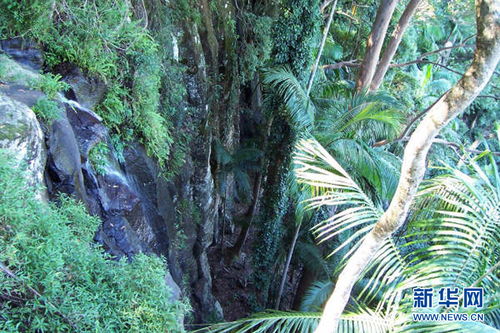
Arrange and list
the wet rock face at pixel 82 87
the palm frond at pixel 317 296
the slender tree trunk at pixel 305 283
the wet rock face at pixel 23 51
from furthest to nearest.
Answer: the slender tree trunk at pixel 305 283 → the palm frond at pixel 317 296 → the wet rock face at pixel 82 87 → the wet rock face at pixel 23 51

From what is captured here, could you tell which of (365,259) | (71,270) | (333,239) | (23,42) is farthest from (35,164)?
(333,239)

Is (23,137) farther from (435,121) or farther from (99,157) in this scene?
(435,121)

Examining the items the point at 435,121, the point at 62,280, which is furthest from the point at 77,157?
the point at 435,121

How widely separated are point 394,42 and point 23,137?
6.67 m

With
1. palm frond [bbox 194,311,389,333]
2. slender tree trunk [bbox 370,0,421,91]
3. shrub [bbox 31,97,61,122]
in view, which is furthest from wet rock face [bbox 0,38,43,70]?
slender tree trunk [bbox 370,0,421,91]

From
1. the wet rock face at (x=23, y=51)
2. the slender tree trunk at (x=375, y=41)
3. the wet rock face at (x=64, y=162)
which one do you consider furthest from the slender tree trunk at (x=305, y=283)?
the wet rock face at (x=23, y=51)

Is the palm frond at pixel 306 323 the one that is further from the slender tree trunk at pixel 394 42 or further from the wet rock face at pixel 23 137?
the slender tree trunk at pixel 394 42

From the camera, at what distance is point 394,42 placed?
7.02 m

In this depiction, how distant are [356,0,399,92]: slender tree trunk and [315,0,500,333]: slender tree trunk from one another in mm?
5089

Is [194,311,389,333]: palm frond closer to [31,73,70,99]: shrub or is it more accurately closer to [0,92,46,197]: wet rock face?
[0,92,46,197]: wet rock face

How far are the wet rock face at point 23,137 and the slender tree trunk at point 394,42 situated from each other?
20.3 ft

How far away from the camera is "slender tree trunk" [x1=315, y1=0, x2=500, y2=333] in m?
1.70

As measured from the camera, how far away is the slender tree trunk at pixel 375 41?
6645 mm

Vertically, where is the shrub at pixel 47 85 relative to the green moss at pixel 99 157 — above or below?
above
